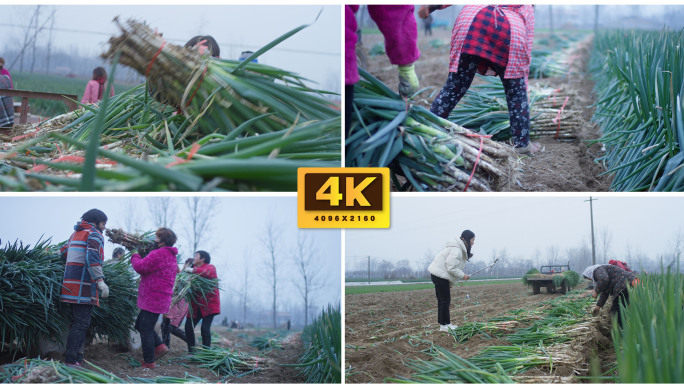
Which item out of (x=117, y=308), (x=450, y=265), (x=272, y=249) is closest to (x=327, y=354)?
(x=272, y=249)

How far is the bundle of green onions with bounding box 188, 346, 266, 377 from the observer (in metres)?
2.00

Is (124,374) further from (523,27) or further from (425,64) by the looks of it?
(425,64)

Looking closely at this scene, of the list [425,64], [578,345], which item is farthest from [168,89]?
[425,64]

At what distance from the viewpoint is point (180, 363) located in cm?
204

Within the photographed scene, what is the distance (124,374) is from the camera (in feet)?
6.00

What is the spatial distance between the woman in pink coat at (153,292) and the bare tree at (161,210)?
119mm

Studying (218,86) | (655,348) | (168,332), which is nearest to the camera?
(655,348)

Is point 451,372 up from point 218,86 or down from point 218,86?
down

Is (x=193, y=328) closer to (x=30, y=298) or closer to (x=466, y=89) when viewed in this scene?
(x=30, y=298)

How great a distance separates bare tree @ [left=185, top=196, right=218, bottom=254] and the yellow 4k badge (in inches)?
11.7

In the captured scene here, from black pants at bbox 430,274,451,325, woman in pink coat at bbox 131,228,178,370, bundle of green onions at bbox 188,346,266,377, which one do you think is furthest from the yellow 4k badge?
bundle of green onions at bbox 188,346,266,377

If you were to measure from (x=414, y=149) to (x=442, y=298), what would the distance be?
564 millimetres

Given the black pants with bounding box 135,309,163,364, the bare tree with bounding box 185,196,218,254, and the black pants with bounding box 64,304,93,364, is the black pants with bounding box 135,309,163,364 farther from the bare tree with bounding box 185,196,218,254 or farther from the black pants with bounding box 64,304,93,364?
the bare tree with bounding box 185,196,218,254

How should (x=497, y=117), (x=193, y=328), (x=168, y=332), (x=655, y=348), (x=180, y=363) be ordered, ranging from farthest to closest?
(x=497, y=117)
(x=193, y=328)
(x=168, y=332)
(x=180, y=363)
(x=655, y=348)
